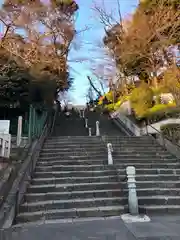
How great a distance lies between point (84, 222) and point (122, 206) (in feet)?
3.44

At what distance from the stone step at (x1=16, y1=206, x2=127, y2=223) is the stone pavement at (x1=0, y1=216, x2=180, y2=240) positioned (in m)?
0.33

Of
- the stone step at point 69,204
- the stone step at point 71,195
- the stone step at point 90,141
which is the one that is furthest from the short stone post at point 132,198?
the stone step at point 90,141

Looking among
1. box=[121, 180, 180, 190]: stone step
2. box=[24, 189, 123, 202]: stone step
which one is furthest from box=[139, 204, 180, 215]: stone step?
box=[121, 180, 180, 190]: stone step

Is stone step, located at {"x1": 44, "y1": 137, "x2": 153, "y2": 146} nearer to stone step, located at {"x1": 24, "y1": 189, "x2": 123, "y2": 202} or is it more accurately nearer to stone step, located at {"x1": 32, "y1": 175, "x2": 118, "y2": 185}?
stone step, located at {"x1": 32, "y1": 175, "x2": 118, "y2": 185}

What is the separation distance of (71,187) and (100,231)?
2066 mm

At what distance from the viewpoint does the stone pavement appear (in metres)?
3.73

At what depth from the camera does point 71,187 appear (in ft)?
19.5

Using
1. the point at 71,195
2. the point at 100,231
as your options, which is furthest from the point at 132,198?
the point at 71,195

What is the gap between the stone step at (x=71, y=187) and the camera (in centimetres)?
583

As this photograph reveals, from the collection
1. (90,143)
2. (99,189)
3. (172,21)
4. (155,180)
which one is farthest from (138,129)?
(172,21)

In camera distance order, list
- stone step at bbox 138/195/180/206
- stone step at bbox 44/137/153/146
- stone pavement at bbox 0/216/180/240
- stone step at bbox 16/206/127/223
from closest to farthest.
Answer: stone pavement at bbox 0/216/180/240
stone step at bbox 16/206/127/223
stone step at bbox 138/195/180/206
stone step at bbox 44/137/153/146

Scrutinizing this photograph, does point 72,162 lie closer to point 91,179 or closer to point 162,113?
point 91,179

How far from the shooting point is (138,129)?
13.4 meters

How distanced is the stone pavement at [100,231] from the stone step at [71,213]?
33 centimetres
